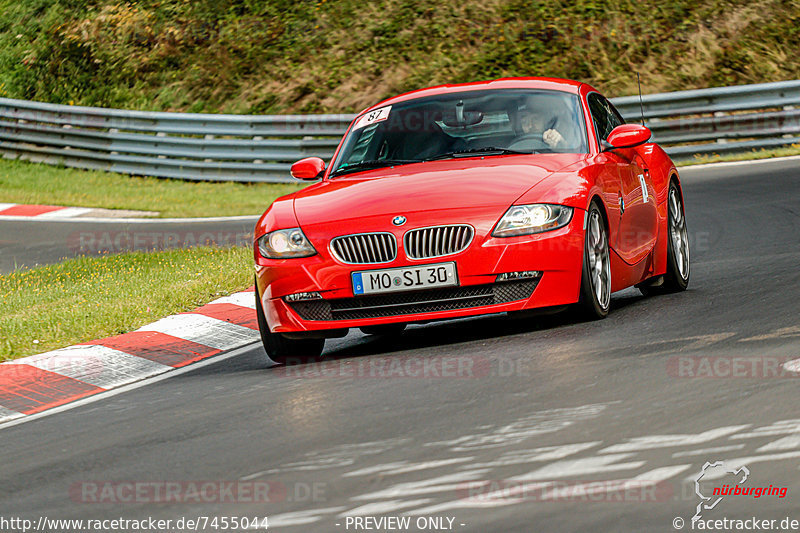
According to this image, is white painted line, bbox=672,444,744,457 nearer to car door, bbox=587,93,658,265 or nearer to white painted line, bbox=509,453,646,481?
Result: white painted line, bbox=509,453,646,481

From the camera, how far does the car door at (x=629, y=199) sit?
7.80m

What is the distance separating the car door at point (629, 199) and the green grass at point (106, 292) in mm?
3442

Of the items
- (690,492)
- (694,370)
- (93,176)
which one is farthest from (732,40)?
(690,492)

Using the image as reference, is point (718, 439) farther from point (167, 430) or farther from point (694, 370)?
point (167, 430)

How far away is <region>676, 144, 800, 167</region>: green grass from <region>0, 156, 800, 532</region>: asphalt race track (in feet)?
38.5

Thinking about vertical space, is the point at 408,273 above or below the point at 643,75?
above

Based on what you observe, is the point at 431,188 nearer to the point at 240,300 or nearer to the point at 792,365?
the point at 792,365

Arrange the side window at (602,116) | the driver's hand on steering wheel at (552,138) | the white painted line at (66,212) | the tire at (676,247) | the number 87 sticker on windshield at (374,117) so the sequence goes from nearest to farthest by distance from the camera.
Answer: the driver's hand on steering wheel at (552,138) < the side window at (602,116) < the number 87 sticker on windshield at (374,117) < the tire at (676,247) < the white painted line at (66,212)

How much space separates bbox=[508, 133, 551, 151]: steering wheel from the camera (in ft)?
25.9

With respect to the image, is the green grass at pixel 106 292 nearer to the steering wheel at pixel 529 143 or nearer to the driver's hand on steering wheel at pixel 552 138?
the steering wheel at pixel 529 143

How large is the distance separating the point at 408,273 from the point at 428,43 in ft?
67.9

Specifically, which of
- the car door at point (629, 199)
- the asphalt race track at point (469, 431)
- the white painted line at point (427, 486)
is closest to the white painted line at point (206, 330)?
the asphalt race track at point (469, 431)

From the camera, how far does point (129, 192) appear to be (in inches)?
893

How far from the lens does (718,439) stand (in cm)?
455
